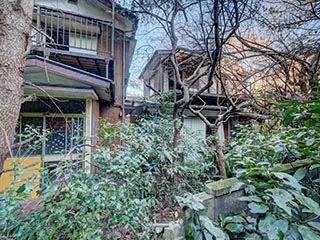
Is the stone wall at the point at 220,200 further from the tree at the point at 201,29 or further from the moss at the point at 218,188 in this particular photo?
the tree at the point at 201,29

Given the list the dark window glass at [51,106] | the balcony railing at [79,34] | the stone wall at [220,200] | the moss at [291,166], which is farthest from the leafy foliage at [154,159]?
the balcony railing at [79,34]

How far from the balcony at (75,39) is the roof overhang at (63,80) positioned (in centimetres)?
68

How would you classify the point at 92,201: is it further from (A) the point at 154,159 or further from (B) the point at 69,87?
(B) the point at 69,87

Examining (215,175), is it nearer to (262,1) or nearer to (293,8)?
(262,1)

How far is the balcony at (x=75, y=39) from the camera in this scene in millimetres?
5152

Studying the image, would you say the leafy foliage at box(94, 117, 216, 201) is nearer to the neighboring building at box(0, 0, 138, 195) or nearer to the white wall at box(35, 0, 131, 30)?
the neighboring building at box(0, 0, 138, 195)


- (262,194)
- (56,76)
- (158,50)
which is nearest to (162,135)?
(262,194)

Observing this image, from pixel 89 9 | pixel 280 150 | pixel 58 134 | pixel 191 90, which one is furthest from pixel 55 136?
pixel 191 90

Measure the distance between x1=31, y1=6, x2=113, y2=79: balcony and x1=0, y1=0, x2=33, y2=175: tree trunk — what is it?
260cm

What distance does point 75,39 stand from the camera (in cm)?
618

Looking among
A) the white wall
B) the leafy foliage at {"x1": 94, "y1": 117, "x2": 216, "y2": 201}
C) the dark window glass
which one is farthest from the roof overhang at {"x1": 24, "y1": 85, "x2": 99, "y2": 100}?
the white wall

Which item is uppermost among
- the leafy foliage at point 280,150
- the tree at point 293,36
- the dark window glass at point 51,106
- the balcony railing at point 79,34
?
the balcony railing at point 79,34

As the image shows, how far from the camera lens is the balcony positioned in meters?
5.15

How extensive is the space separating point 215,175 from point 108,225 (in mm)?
2157
